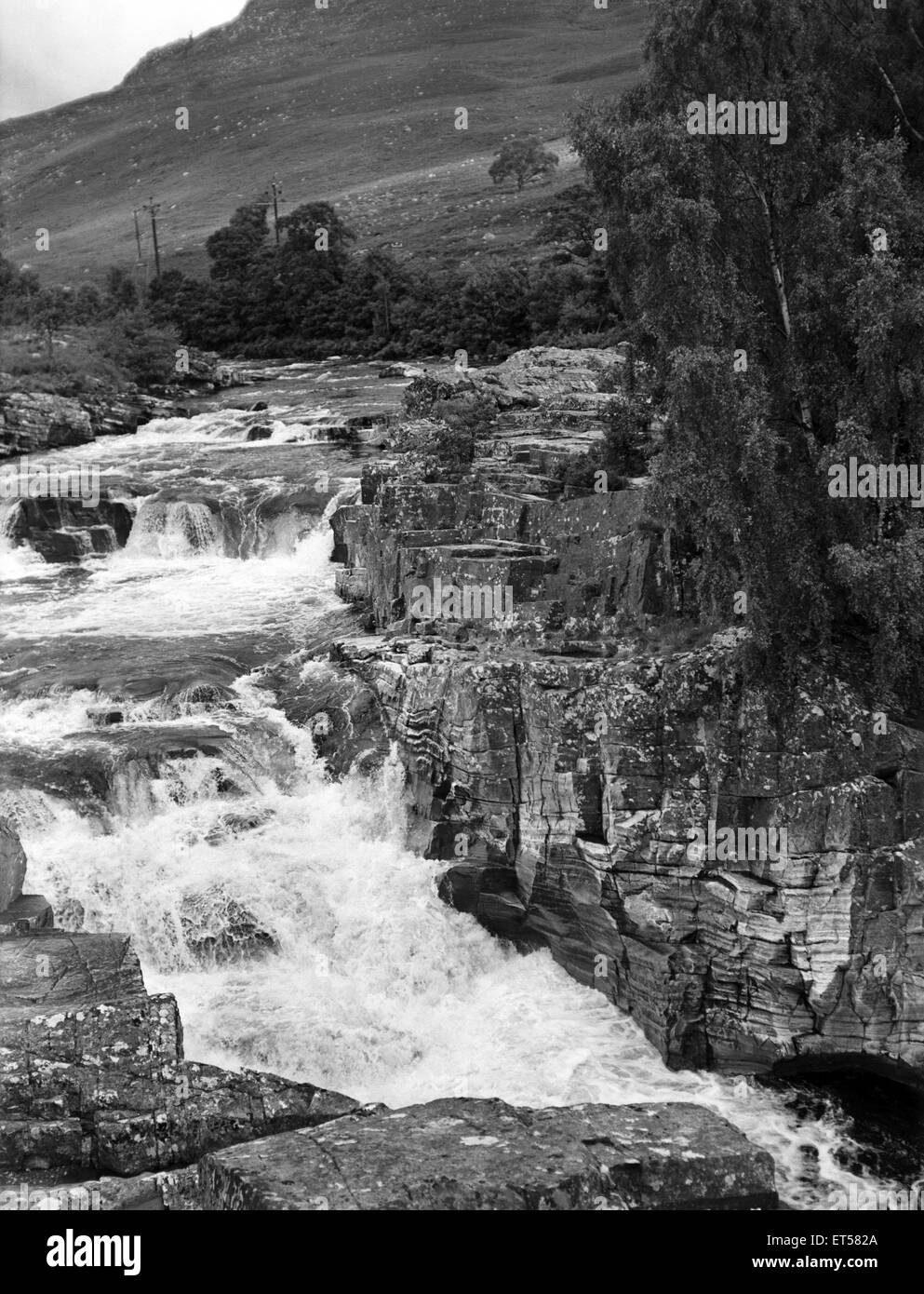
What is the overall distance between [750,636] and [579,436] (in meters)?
14.4

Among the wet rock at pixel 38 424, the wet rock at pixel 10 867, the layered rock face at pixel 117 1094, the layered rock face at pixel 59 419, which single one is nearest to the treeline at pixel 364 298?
the layered rock face at pixel 59 419

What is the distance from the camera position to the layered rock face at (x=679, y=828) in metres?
19.7

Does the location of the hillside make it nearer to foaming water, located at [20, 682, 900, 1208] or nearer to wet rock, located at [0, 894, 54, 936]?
foaming water, located at [20, 682, 900, 1208]

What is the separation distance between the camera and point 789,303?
71.8ft

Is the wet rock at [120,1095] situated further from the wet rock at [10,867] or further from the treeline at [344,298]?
the treeline at [344,298]

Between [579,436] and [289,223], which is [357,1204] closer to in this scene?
[579,436]

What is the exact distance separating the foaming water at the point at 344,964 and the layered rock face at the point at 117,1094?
2.64 m

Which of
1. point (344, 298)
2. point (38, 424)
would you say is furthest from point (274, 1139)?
point (344, 298)

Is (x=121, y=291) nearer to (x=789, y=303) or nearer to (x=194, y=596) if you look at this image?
(x=194, y=596)

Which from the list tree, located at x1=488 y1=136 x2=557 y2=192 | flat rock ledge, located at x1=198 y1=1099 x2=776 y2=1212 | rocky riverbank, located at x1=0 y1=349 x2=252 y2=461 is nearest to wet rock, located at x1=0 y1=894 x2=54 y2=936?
flat rock ledge, located at x1=198 y1=1099 x2=776 y2=1212

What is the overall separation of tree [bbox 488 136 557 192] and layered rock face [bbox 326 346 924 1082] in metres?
110

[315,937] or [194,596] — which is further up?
[194,596]

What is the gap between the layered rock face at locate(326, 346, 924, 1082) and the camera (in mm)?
19672

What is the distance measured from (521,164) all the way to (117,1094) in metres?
121
